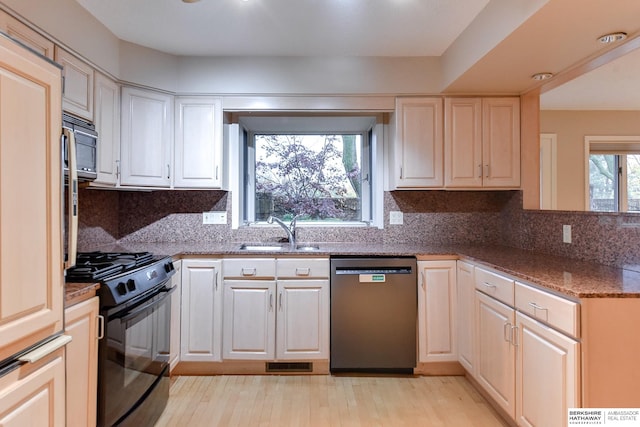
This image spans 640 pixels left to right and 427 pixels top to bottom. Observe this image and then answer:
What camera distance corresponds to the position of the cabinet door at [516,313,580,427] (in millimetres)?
1371

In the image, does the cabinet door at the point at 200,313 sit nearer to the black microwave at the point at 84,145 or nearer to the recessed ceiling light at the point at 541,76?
the black microwave at the point at 84,145

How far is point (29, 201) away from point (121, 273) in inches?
30.5

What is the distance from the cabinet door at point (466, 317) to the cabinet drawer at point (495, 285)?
11 centimetres

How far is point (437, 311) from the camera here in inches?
97.1

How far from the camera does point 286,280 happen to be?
247 cm

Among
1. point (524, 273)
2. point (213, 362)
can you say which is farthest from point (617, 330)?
point (213, 362)

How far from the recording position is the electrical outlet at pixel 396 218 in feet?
9.84

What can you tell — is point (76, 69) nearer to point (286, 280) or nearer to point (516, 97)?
point (286, 280)

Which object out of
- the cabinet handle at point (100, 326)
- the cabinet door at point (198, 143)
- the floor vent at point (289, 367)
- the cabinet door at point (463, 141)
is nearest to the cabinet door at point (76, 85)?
the cabinet door at point (198, 143)

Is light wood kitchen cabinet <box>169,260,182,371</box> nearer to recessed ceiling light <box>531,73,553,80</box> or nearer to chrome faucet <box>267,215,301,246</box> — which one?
chrome faucet <box>267,215,301,246</box>

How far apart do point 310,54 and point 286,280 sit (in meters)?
1.74

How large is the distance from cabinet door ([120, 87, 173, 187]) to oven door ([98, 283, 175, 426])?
0.95 meters

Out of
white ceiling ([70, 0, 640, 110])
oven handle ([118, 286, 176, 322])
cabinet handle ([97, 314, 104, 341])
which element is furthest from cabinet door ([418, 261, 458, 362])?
cabinet handle ([97, 314, 104, 341])

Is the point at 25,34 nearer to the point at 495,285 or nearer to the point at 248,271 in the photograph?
the point at 248,271
